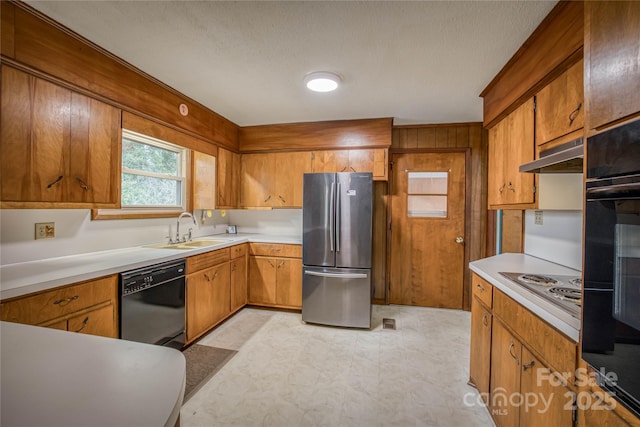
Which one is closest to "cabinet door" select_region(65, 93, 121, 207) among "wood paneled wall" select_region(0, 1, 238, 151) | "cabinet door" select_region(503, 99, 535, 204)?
"wood paneled wall" select_region(0, 1, 238, 151)

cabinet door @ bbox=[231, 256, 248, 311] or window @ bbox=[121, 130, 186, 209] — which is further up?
window @ bbox=[121, 130, 186, 209]

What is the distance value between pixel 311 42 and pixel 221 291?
254 centimetres

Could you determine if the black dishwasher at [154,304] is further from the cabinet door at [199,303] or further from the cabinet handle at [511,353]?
the cabinet handle at [511,353]

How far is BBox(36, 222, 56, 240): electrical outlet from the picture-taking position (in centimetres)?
188

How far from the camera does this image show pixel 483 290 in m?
1.80

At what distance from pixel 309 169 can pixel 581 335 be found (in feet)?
9.83

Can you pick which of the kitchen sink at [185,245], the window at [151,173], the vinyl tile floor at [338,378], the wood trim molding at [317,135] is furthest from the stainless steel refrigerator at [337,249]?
the window at [151,173]

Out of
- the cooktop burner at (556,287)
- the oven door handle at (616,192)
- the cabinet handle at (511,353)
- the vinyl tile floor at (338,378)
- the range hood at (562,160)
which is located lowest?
the vinyl tile floor at (338,378)

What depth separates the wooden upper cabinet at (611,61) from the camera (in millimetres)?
746

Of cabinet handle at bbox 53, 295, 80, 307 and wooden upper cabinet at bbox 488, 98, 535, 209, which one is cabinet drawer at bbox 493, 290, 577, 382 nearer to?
wooden upper cabinet at bbox 488, 98, 535, 209

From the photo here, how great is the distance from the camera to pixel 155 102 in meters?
2.38

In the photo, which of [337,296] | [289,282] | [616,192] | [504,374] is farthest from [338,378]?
[616,192]

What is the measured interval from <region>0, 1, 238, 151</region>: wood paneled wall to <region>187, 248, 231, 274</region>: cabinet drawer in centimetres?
128

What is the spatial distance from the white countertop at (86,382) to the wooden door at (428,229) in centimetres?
336
